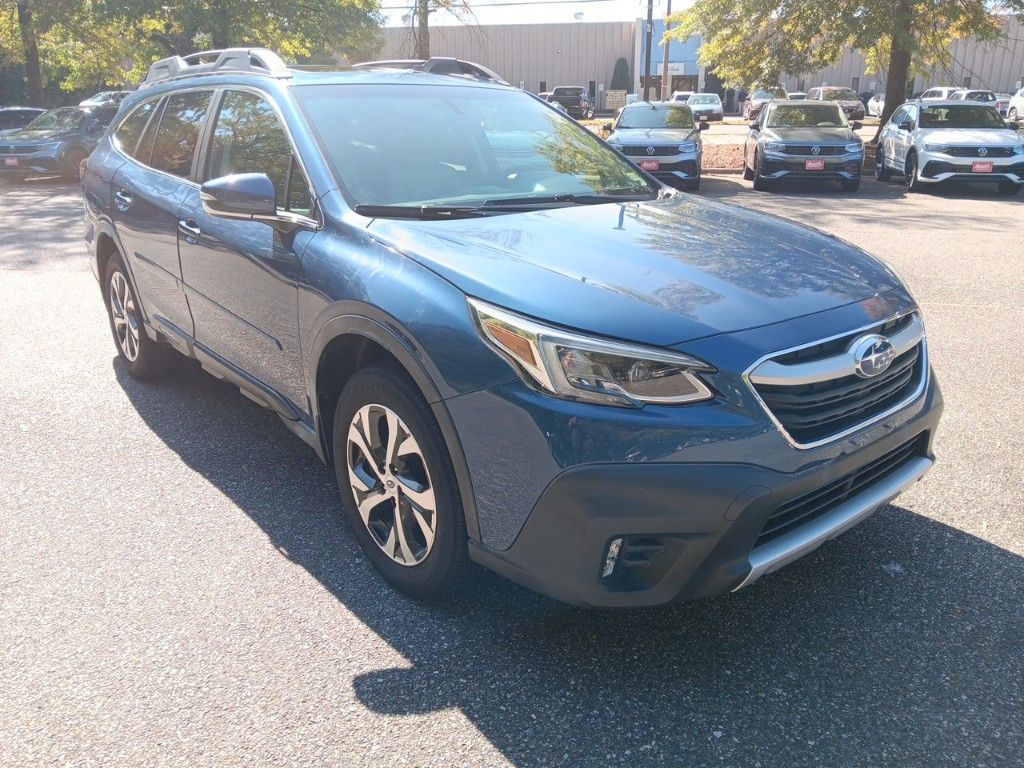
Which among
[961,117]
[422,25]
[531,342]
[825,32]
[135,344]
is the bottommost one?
[135,344]

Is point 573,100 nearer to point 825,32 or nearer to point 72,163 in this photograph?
point 825,32

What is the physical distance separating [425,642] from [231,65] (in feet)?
9.96

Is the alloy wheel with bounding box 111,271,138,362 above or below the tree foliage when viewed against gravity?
below

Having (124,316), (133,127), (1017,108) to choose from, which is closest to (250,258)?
(124,316)

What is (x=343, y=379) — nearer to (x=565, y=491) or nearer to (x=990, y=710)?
(x=565, y=491)

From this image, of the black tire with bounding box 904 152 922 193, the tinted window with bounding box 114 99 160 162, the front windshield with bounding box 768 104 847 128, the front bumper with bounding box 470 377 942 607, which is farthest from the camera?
the front windshield with bounding box 768 104 847 128

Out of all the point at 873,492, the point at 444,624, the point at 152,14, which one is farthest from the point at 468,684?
the point at 152,14

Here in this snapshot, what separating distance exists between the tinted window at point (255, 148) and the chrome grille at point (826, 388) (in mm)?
1825

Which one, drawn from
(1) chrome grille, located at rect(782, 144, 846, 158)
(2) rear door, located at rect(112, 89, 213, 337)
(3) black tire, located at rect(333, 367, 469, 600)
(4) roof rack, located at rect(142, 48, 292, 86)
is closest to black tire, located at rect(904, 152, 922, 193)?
(1) chrome grille, located at rect(782, 144, 846, 158)

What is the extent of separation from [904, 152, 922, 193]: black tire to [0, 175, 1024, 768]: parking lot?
11774 mm

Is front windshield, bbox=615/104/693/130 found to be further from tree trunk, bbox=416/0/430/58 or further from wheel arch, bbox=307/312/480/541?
wheel arch, bbox=307/312/480/541

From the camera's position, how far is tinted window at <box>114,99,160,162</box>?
16.3ft

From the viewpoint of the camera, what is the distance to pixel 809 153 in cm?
1469

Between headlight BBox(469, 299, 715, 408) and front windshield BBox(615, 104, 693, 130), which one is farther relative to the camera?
front windshield BBox(615, 104, 693, 130)
